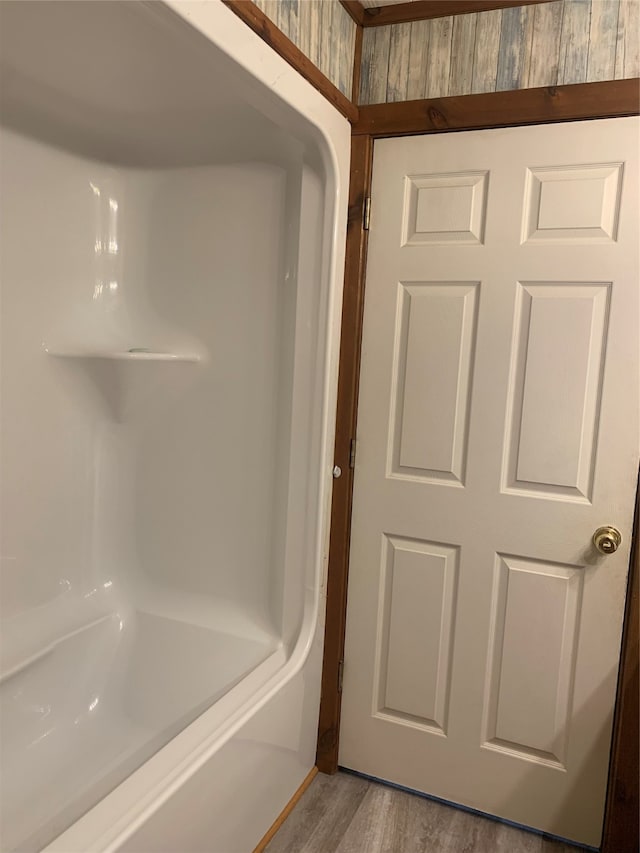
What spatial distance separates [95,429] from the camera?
210 centimetres

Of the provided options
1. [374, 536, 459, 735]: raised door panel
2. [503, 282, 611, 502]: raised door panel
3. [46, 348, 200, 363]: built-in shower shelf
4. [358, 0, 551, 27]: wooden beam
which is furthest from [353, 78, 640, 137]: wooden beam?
[374, 536, 459, 735]: raised door panel

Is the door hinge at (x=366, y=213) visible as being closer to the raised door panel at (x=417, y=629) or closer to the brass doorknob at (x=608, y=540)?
the raised door panel at (x=417, y=629)

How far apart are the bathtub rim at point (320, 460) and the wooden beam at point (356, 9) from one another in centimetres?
30

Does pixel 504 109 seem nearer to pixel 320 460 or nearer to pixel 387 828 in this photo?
pixel 320 460

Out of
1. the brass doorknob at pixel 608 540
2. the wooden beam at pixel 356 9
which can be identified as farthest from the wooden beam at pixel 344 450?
the brass doorknob at pixel 608 540

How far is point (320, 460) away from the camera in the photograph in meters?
1.88

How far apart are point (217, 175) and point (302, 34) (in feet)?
1.63

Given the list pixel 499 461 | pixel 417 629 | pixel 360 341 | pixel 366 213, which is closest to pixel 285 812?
pixel 417 629

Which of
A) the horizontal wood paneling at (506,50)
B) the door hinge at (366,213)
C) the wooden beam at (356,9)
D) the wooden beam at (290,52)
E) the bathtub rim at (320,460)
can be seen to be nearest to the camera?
the bathtub rim at (320,460)

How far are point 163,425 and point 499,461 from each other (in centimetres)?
106

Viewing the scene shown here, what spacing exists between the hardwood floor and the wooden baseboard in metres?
0.01

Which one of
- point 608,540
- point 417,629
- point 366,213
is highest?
point 366,213

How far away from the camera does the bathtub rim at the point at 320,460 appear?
3.97 feet

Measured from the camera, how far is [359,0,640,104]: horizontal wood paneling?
64.1 inches
